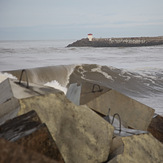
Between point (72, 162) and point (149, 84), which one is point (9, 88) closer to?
point (72, 162)

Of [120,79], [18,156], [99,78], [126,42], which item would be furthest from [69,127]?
[126,42]

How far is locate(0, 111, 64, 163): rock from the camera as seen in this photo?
Answer: 4.03 ft

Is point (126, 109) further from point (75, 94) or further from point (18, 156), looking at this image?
point (18, 156)

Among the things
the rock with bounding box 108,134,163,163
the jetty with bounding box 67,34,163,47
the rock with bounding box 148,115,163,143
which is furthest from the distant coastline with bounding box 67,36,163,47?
the rock with bounding box 108,134,163,163

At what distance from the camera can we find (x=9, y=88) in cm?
180

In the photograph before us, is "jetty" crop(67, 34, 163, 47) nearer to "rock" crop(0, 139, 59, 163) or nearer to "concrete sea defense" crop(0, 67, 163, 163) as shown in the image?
"concrete sea defense" crop(0, 67, 163, 163)

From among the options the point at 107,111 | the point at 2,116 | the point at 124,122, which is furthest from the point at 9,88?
the point at 124,122

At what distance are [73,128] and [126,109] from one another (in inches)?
46.0

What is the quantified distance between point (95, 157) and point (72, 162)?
162 mm

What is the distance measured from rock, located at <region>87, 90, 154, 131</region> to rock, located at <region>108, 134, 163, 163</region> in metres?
0.74

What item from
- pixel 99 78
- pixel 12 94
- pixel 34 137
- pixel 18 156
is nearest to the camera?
pixel 18 156

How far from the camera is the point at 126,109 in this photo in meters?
2.74

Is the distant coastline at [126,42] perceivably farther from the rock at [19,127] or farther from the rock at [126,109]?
the rock at [19,127]

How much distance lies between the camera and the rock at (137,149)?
1.68m
